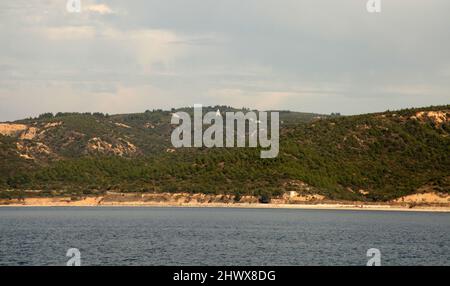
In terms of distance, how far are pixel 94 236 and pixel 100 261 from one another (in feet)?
103

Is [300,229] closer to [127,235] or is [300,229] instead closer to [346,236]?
[346,236]

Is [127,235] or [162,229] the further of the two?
[162,229]

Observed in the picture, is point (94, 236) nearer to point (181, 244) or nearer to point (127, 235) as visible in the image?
point (127, 235)

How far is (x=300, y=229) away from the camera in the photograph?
427ft

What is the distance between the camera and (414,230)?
13175 cm
